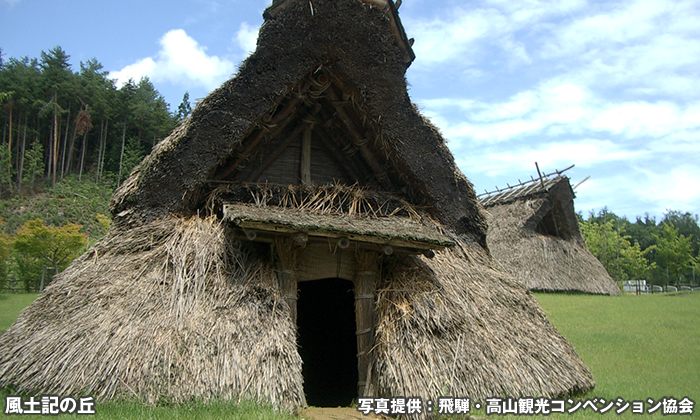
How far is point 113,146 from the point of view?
4569 cm

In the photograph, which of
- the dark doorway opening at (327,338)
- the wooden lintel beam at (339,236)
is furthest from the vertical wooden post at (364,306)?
the dark doorway opening at (327,338)

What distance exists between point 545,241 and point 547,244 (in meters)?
0.14

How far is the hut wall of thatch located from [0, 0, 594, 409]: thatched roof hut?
1188cm

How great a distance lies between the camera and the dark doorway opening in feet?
30.1

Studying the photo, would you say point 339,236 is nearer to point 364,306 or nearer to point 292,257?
point 292,257

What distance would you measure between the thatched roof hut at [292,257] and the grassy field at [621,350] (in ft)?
0.87

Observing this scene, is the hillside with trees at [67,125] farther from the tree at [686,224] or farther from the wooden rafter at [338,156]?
the tree at [686,224]

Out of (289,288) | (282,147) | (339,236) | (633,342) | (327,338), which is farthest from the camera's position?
(633,342)

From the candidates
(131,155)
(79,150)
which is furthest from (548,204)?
(79,150)

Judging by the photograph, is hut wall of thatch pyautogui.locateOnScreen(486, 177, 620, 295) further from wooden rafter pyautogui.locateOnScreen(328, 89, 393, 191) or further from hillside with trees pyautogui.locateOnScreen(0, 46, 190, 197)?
hillside with trees pyautogui.locateOnScreen(0, 46, 190, 197)

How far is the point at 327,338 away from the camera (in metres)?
9.66

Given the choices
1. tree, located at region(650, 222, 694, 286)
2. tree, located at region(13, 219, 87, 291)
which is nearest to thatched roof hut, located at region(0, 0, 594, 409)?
tree, located at region(13, 219, 87, 291)

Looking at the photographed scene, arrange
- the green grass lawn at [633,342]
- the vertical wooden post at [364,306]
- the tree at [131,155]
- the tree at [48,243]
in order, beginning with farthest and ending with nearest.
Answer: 1. the tree at [131,155]
2. the tree at [48,243]
3. the green grass lawn at [633,342]
4. the vertical wooden post at [364,306]

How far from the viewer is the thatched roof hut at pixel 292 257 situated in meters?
4.95
